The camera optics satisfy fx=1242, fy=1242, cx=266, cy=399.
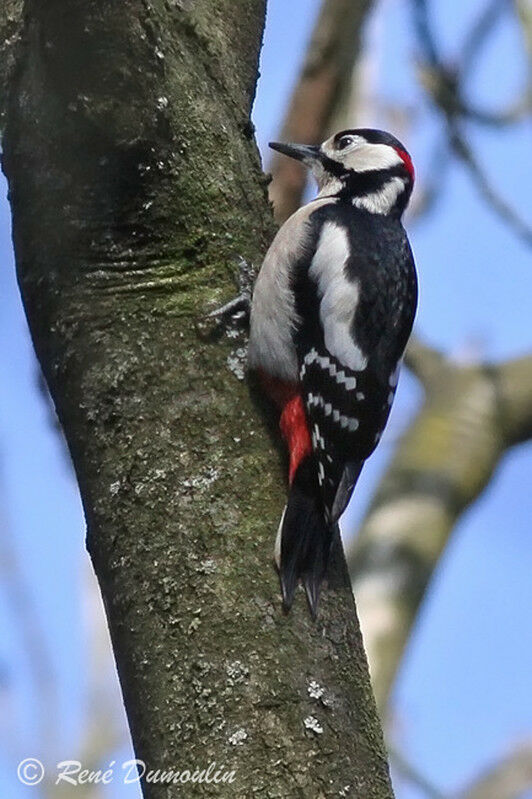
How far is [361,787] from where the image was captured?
183cm

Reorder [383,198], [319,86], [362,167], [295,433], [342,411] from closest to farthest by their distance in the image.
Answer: [295,433], [342,411], [383,198], [362,167], [319,86]

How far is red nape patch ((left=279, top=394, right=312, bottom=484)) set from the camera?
7.51ft

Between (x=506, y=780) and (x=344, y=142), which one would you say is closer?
(x=344, y=142)

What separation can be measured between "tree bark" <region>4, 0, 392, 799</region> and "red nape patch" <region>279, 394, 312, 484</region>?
8 cm

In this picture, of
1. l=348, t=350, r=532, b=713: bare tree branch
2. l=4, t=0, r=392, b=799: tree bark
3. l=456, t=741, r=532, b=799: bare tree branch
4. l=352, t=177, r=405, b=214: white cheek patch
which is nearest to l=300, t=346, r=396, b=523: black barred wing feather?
l=4, t=0, r=392, b=799: tree bark

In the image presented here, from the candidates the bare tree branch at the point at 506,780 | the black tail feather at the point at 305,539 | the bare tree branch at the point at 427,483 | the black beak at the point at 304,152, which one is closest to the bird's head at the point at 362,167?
the black beak at the point at 304,152

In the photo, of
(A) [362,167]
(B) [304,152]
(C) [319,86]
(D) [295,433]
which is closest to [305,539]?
(D) [295,433]

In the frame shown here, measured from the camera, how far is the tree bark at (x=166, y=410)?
6.09ft

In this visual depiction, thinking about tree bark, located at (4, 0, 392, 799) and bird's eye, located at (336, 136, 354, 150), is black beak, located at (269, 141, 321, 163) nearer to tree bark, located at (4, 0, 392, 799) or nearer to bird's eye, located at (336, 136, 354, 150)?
bird's eye, located at (336, 136, 354, 150)

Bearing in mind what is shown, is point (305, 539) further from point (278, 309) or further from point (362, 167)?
point (362, 167)

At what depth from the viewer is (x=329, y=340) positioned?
291 cm

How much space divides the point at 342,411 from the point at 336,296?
13.3 inches

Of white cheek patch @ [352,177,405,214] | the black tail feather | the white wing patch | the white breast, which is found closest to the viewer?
the black tail feather

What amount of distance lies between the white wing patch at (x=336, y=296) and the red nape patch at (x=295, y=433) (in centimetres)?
35
